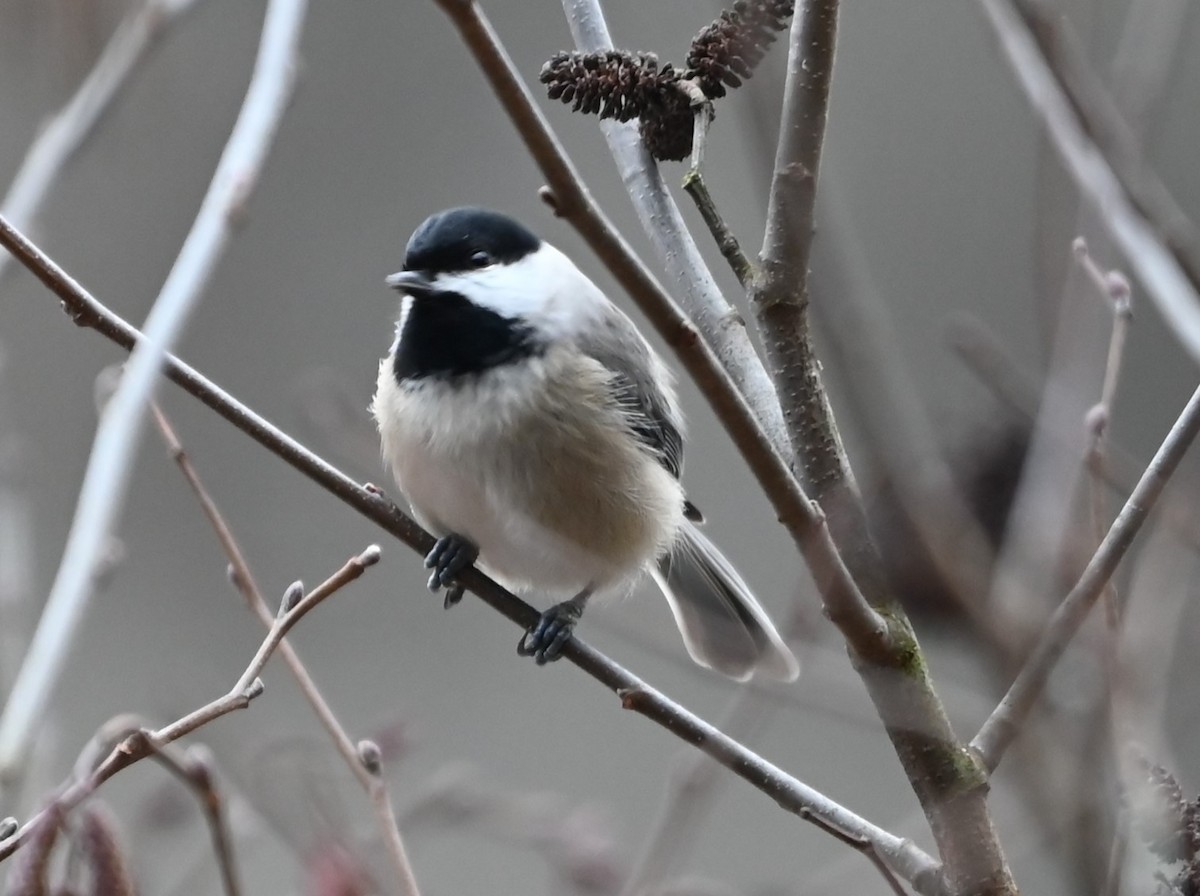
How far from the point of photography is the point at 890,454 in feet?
3.43

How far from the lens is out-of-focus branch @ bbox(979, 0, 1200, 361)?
1.29 meters

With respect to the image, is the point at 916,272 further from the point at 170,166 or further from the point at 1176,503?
the point at 1176,503

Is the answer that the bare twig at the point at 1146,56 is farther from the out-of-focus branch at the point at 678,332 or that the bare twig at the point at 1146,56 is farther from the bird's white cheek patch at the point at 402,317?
the bird's white cheek patch at the point at 402,317

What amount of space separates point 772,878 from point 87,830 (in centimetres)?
275

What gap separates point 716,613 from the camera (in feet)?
7.75

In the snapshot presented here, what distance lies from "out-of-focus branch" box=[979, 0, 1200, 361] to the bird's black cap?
822 millimetres

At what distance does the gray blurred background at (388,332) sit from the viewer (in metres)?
3.54

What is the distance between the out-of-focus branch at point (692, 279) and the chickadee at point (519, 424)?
0.44 m

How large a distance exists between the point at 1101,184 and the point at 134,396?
0.97m

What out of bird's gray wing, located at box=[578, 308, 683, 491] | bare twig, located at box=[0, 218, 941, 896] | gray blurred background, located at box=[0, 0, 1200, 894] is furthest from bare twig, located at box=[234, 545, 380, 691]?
gray blurred background, located at box=[0, 0, 1200, 894]

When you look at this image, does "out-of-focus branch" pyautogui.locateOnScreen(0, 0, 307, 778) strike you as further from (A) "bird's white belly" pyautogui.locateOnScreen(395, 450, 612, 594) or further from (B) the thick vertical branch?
(A) "bird's white belly" pyautogui.locateOnScreen(395, 450, 612, 594)

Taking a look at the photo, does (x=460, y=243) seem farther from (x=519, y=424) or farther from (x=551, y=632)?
(x=551, y=632)

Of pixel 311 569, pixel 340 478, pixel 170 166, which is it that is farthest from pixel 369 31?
pixel 340 478

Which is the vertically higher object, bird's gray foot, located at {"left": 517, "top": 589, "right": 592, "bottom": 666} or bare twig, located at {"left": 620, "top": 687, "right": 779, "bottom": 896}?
bare twig, located at {"left": 620, "top": 687, "right": 779, "bottom": 896}
